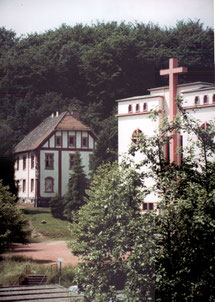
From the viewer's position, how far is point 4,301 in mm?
3504

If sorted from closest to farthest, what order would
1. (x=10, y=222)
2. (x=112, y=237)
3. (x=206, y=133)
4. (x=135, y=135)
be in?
(x=10, y=222), (x=112, y=237), (x=135, y=135), (x=206, y=133)

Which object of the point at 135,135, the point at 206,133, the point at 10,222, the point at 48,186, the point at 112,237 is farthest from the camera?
the point at 206,133

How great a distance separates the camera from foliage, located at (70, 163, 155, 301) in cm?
381

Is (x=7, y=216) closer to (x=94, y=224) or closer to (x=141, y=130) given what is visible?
(x=94, y=224)

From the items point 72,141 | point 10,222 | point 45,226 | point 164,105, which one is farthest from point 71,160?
point 164,105

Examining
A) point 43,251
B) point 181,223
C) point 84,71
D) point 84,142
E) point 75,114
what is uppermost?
point 84,71

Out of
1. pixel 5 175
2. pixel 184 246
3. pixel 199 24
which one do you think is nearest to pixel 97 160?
pixel 5 175

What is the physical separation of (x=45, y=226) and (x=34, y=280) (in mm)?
395

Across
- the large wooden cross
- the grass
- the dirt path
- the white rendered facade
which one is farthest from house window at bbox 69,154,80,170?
the large wooden cross

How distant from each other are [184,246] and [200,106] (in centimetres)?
112

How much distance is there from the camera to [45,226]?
354 cm

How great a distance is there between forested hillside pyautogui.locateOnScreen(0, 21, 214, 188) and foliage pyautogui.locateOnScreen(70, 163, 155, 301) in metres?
0.28

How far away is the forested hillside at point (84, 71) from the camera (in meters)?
3.67

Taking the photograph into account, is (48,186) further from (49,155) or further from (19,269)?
(19,269)
